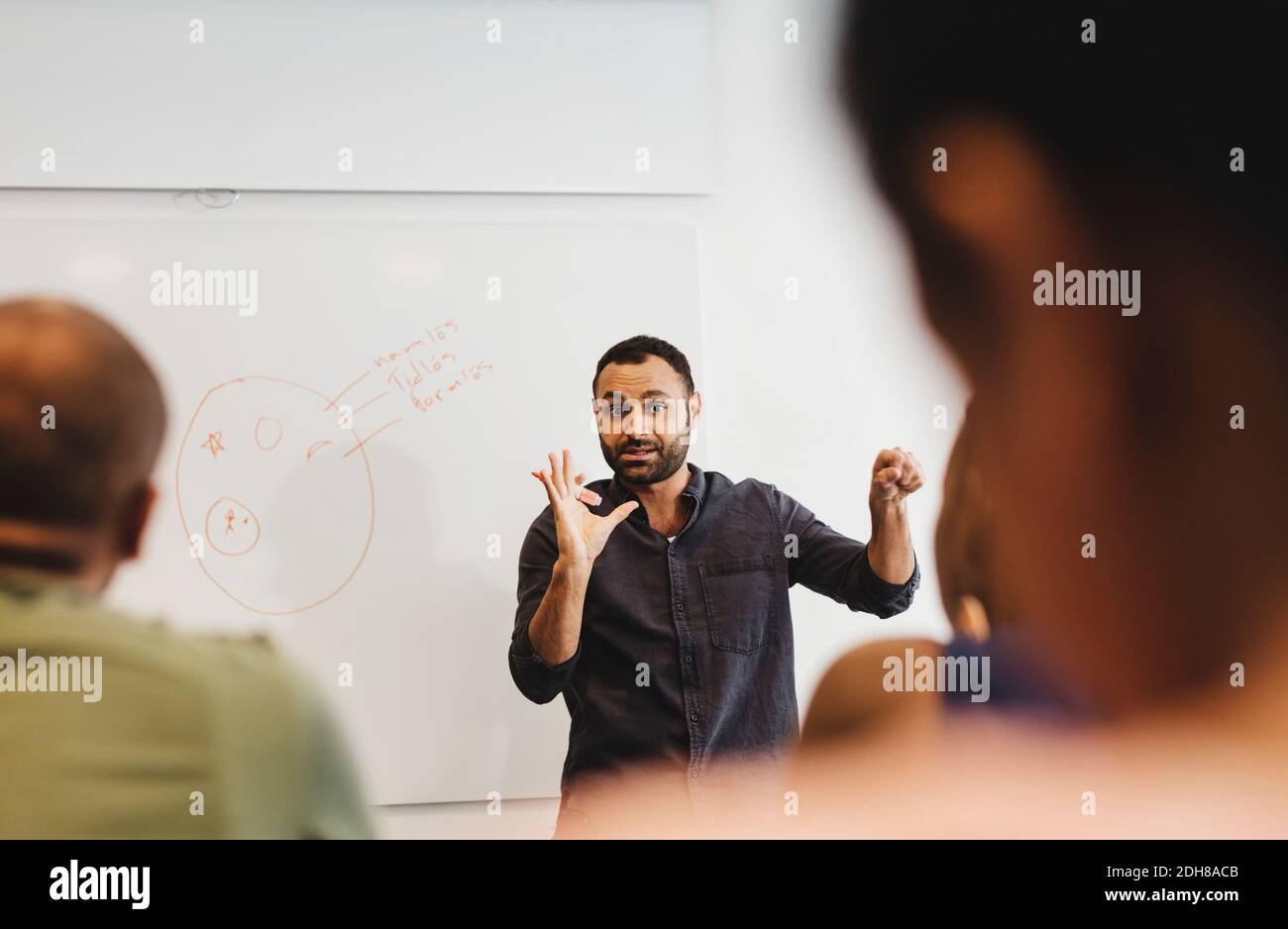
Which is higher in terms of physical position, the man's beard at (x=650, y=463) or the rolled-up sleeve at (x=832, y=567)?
the man's beard at (x=650, y=463)

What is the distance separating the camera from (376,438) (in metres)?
1.95

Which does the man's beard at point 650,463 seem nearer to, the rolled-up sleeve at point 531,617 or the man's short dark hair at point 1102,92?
the rolled-up sleeve at point 531,617

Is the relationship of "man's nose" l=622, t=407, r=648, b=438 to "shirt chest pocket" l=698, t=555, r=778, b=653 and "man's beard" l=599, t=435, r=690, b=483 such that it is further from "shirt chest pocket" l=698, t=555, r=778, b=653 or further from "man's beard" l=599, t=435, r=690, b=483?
"shirt chest pocket" l=698, t=555, r=778, b=653

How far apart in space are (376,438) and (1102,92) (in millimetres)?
1667

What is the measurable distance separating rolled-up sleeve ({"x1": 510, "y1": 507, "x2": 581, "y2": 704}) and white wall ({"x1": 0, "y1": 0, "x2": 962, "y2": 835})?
440mm

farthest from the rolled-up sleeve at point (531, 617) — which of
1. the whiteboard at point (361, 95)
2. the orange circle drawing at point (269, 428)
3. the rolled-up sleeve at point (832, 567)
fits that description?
the whiteboard at point (361, 95)

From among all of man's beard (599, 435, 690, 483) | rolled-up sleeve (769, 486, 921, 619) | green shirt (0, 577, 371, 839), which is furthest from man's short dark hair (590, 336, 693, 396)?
green shirt (0, 577, 371, 839)

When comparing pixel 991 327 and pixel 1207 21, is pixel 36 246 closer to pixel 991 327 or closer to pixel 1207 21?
pixel 991 327

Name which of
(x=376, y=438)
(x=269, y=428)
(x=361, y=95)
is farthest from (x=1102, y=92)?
(x=269, y=428)

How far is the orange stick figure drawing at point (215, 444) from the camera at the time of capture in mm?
1918

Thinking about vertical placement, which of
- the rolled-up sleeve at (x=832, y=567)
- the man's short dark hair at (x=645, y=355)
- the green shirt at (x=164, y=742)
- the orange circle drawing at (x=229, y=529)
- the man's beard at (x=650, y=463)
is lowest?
the green shirt at (x=164, y=742)

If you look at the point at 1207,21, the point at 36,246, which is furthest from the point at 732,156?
the point at 36,246

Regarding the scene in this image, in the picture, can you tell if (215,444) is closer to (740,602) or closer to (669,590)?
(669,590)

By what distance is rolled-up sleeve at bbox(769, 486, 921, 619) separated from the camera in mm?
1690
